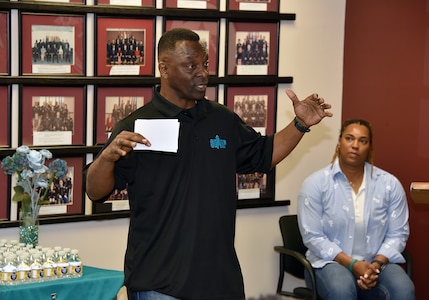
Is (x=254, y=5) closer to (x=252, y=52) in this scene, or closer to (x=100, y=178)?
(x=252, y=52)

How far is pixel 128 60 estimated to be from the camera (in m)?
4.60

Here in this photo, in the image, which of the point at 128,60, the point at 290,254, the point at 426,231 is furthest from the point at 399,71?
the point at 128,60

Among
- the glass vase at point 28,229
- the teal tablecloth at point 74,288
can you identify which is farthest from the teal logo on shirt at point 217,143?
the glass vase at point 28,229

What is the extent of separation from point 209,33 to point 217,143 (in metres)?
1.89

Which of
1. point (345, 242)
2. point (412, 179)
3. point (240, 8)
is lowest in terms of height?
point (345, 242)

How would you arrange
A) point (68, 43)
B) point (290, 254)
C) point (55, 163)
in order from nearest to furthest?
point (55, 163) → point (68, 43) → point (290, 254)

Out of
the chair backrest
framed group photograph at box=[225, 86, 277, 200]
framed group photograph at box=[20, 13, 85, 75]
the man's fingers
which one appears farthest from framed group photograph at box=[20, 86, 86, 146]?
the man's fingers

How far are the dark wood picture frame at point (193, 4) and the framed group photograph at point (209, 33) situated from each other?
9 cm

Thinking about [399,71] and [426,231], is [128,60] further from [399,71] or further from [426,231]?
[426,231]

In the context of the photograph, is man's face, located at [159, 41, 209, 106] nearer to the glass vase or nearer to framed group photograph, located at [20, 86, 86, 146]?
the glass vase

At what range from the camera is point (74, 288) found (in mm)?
3721

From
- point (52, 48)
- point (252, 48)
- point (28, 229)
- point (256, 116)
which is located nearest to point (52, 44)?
point (52, 48)

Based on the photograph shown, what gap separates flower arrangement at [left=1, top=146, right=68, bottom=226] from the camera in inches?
153

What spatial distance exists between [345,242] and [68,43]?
1.92 m
